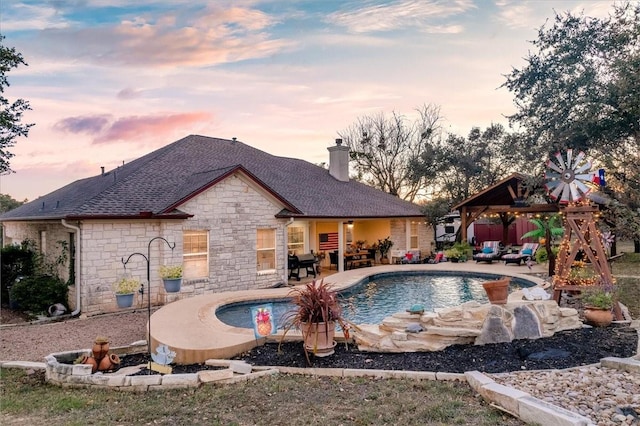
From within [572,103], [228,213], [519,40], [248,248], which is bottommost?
[248,248]

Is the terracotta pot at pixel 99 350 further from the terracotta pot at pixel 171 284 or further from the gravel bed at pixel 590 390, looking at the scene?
the gravel bed at pixel 590 390

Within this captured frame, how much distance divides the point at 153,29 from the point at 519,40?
14.3m

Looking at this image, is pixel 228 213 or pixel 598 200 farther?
pixel 598 200

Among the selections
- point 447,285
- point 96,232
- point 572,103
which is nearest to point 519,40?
point 572,103

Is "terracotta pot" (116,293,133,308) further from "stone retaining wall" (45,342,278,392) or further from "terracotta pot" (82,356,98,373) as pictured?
"terracotta pot" (82,356,98,373)

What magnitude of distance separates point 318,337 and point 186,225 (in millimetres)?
7442

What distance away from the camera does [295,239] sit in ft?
59.7

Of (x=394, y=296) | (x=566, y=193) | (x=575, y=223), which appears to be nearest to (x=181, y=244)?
(x=394, y=296)

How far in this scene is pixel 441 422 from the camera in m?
4.23

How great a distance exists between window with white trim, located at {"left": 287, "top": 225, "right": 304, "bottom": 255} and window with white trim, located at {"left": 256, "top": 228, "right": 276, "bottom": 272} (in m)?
2.87

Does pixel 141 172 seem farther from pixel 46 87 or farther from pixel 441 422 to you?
pixel 441 422

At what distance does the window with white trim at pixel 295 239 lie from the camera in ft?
58.9

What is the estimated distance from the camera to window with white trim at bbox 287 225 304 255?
58.9 ft

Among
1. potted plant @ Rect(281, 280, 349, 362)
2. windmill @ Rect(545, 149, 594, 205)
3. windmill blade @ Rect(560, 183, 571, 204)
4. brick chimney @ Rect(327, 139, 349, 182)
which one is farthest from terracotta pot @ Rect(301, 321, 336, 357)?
brick chimney @ Rect(327, 139, 349, 182)
